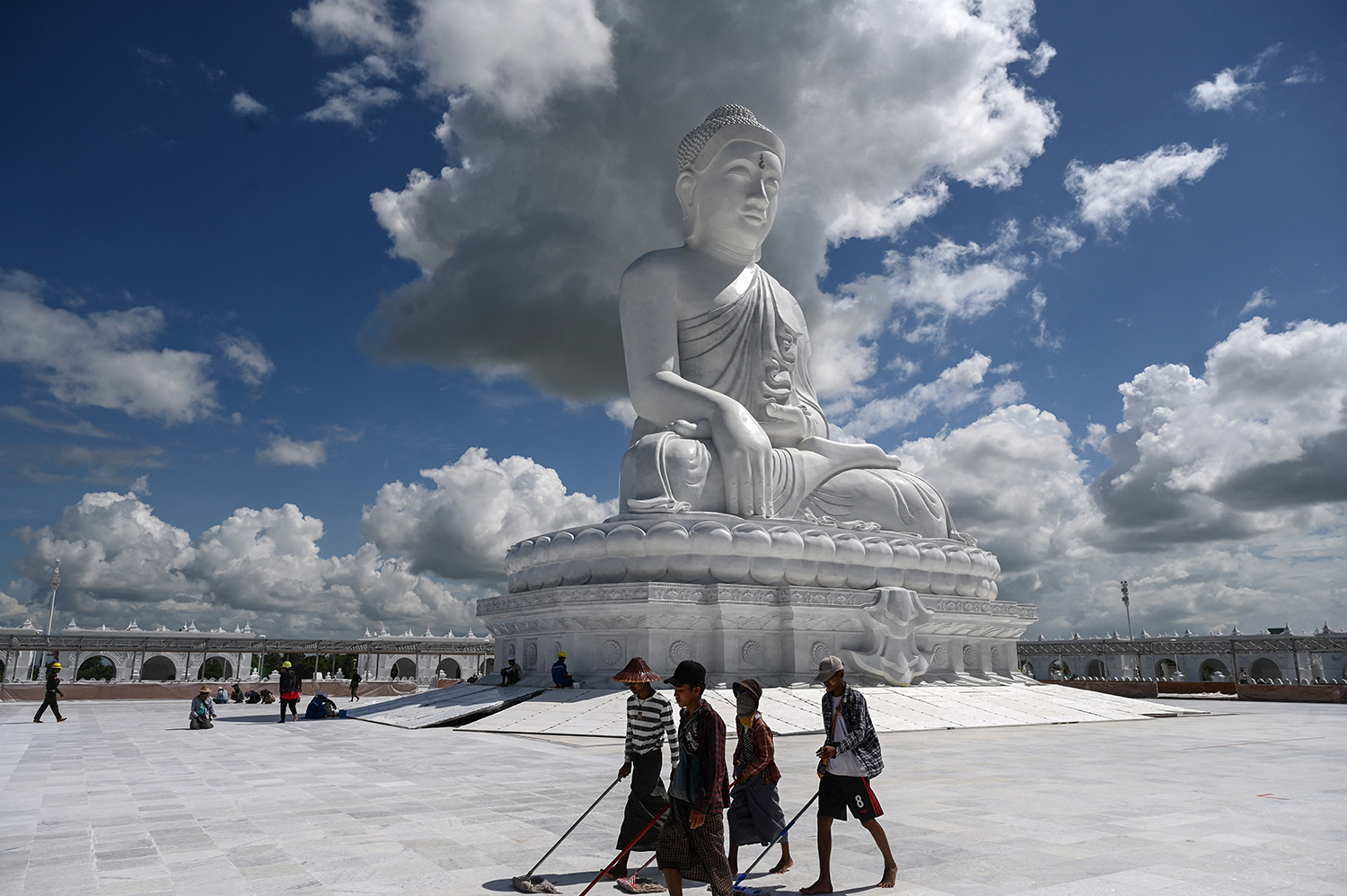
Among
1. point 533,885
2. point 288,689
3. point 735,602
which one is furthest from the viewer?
point 288,689

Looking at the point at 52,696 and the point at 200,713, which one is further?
the point at 52,696

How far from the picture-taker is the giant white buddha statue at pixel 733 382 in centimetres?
1534

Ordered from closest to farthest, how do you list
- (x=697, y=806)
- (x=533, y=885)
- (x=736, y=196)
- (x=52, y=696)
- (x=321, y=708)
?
(x=697, y=806)
(x=533, y=885)
(x=52, y=696)
(x=321, y=708)
(x=736, y=196)

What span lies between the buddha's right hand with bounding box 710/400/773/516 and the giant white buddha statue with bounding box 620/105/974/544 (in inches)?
0.9

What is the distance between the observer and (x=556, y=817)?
573 centimetres

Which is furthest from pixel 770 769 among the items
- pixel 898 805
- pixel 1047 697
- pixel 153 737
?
pixel 1047 697

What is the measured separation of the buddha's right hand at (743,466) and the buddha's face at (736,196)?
4945 millimetres

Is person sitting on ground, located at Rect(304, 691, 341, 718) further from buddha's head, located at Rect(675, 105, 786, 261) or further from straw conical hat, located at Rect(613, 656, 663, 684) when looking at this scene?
straw conical hat, located at Rect(613, 656, 663, 684)

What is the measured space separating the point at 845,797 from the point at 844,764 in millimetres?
160

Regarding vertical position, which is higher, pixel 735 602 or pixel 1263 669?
pixel 735 602

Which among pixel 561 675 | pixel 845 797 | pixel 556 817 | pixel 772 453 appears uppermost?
pixel 772 453

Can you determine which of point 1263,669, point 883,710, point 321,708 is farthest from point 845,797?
point 1263,669

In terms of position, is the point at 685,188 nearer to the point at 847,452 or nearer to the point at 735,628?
the point at 847,452

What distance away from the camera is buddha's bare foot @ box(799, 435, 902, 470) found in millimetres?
17484
